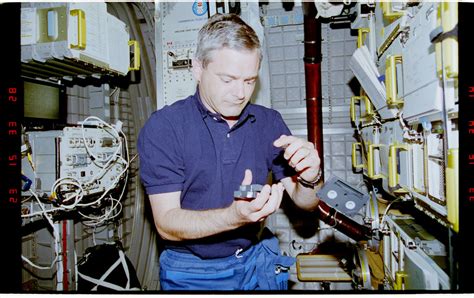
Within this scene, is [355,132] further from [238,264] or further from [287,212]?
[238,264]

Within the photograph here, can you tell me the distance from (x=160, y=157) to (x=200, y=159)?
0.22 meters

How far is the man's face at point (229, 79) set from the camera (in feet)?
5.46

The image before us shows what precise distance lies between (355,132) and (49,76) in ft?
9.38

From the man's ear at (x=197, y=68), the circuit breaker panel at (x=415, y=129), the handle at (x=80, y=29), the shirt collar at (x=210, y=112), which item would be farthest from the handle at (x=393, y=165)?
the handle at (x=80, y=29)

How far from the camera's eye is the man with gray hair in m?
1.64

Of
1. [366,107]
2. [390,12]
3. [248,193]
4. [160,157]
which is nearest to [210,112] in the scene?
[160,157]

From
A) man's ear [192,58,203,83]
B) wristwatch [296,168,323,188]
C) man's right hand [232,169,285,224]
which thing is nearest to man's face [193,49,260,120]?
man's ear [192,58,203,83]

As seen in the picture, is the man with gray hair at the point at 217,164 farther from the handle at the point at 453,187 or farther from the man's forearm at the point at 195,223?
the handle at the point at 453,187

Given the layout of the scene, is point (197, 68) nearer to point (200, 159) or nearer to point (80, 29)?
point (200, 159)

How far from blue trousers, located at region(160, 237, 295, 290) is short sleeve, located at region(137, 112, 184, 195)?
1.59ft

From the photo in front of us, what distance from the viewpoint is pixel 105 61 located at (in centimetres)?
250

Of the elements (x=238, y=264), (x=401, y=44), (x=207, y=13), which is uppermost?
(x=207, y=13)

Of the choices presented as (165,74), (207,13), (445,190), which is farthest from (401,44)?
(165,74)

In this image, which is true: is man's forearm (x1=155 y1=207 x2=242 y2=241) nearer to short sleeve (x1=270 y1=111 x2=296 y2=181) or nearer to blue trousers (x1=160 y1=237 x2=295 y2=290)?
blue trousers (x1=160 y1=237 x2=295 y2=290)
